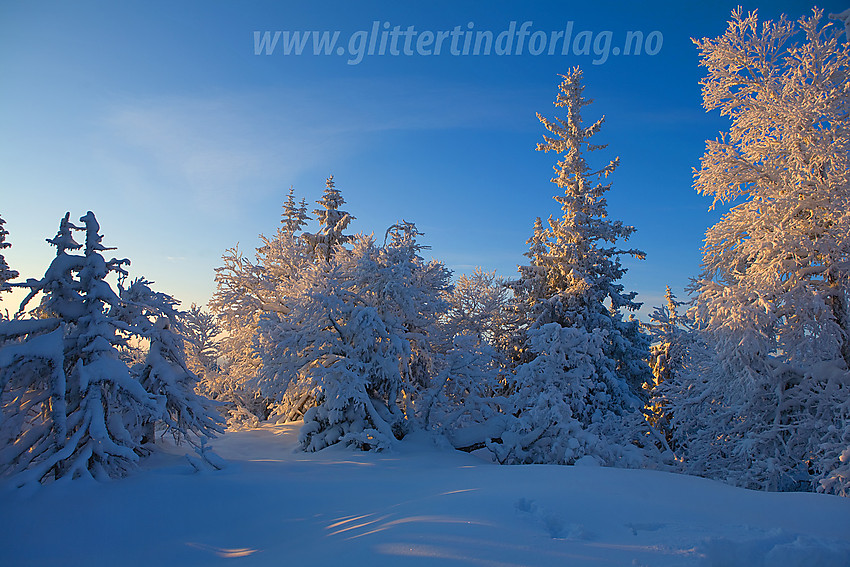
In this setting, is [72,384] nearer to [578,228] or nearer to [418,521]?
[418,521]

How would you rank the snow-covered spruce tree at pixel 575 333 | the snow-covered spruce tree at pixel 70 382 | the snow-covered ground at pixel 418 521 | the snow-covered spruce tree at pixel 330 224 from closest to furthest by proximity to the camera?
1. the snow-covered ground at pixel 418 521
2. the snow-covered spruce tree at pixel 70 382
3. the snow-covered spruce tree at pixel 575 333
4. the snow-covered spruce tree at pixel 330 224

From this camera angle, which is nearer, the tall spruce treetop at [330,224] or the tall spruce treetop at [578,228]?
the tall spruce treetop at [578,228]

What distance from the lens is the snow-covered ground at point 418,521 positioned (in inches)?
166

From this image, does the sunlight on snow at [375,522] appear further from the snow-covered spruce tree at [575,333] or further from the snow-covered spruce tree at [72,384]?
the snow-covered spruce tree at [575,333]

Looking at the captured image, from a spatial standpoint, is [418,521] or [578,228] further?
[578,228]

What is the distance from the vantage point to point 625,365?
64.0 ft

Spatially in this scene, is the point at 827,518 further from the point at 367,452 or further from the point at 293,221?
the point at 293,221

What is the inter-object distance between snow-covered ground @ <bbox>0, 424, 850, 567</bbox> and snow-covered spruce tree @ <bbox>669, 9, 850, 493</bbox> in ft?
14.8

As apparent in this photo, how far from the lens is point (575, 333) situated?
14.7m

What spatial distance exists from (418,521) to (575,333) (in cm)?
1111

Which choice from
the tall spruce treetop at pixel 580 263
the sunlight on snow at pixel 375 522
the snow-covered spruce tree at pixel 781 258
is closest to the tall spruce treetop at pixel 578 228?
the tall spruce treetop at pixel 580 263

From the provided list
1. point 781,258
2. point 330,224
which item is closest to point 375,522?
point 781,258

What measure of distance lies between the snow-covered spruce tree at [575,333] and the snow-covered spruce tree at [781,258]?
400 centimetres

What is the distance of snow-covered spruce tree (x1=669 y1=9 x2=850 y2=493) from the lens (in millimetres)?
9727
